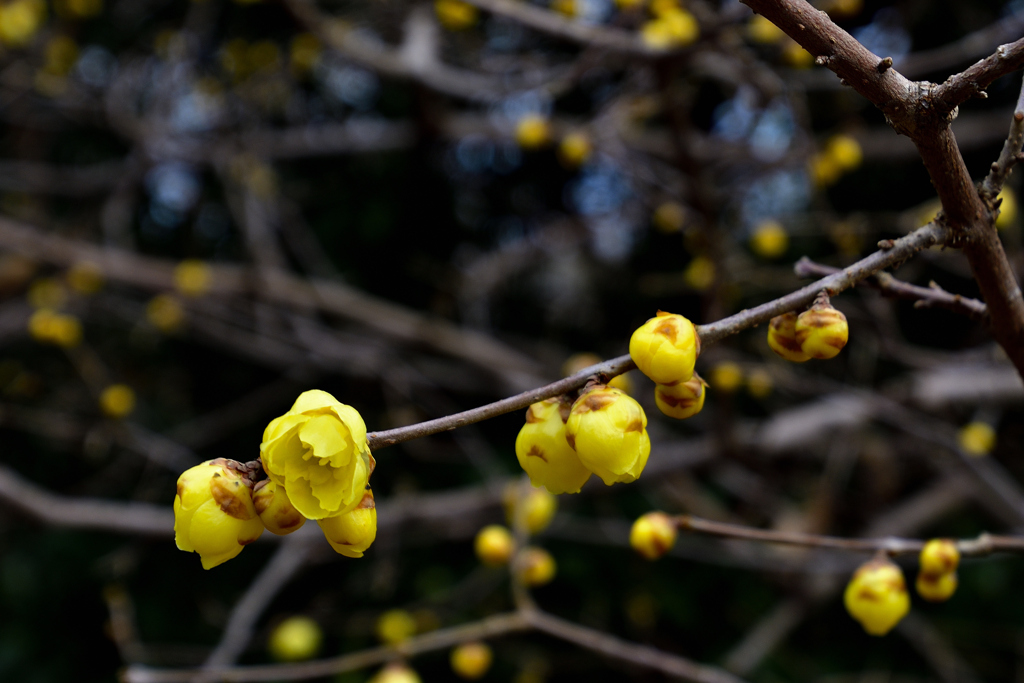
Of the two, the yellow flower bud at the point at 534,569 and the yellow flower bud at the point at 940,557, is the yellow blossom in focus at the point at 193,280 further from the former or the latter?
→ the yellow flower bud at the point at 940,557

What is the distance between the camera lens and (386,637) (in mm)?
2045

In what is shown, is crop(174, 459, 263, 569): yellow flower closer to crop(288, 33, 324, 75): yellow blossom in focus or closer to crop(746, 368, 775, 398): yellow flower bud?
crop(746, 368, 775, 398): yellow flower bud

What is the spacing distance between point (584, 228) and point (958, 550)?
2299 millimetres

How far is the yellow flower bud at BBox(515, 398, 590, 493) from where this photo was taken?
1.99ft

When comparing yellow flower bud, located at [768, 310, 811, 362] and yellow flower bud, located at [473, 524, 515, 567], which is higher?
yellow flower bud, located at [473, 524, 515, 567]

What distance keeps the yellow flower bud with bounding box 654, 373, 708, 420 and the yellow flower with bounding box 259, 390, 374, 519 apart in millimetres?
277

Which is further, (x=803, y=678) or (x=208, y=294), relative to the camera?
(x=208, y=294)

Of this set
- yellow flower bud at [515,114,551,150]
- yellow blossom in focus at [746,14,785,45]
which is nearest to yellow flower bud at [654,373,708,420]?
yellow blossom in focus at [746,14,785,45]

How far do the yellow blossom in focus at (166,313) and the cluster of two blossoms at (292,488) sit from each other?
2544 mm

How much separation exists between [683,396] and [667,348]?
0.29 feet

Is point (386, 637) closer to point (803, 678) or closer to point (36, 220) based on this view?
point (803, 678)

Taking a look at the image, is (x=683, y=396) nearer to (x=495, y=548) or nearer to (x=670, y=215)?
(x=495, y=548)

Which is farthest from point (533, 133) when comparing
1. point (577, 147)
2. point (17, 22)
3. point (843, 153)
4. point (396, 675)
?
point (17, 22)

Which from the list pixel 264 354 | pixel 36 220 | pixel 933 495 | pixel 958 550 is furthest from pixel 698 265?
pixel 36 220
